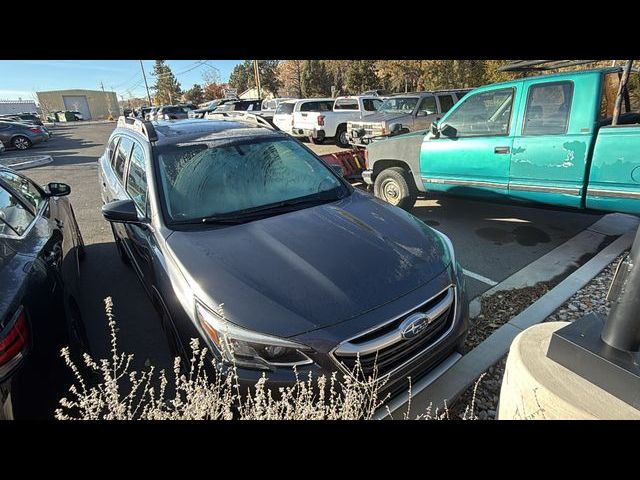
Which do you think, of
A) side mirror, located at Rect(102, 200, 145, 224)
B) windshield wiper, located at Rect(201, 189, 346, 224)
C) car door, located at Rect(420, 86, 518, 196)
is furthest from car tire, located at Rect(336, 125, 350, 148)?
side mirror, located at Rect(102, 200, 145, 224)

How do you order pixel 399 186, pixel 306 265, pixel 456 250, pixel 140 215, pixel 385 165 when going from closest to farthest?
pixel 306 265 < pixel 140 215 < pixel 456 250 < pixel 399 186 < pixel 385 165

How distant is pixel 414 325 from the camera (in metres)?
1.98

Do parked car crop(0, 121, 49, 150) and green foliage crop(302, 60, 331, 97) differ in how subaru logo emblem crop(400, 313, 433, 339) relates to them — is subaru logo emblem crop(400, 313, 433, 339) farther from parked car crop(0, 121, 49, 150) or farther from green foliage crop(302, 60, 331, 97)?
green foliage crop(302, 60, 331, 97)

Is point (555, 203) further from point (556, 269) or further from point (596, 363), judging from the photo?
point (596, 363)

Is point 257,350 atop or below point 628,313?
below

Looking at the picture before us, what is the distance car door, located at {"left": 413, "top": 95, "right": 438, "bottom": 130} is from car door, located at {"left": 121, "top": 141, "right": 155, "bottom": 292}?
8862 mm

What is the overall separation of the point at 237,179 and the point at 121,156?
188 centimetres

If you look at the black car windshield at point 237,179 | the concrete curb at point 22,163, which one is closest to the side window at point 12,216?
the black car windshield at point 237,179

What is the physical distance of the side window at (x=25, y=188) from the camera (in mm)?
3115

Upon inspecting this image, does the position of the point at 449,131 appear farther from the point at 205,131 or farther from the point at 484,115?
the point at 205,131

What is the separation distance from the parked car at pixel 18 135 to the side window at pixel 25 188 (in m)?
20.7

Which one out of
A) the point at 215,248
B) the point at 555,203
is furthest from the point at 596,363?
the point at 555,203

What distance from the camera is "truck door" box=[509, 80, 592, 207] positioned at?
400 cm

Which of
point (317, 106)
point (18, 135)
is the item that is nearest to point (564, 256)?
point (317, 106)
